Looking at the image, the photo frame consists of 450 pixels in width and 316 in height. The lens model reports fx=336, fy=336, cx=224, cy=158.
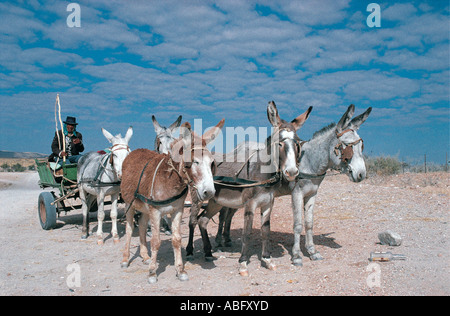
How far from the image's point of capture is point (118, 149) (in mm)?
7848

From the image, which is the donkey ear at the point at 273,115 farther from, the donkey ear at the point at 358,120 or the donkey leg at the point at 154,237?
the donkey leg at the point at 154,237

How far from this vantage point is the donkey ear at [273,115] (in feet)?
19.2

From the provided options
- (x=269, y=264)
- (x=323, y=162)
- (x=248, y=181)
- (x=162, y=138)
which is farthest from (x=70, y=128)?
(x=323, y=162)

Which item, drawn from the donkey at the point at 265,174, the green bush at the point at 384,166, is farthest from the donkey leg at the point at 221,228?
the green bush at the point at 384,166

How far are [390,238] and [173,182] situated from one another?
4.86m

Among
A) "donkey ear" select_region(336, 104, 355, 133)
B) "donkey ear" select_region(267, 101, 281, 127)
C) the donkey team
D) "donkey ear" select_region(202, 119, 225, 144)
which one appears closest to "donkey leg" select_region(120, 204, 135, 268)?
the donkey team

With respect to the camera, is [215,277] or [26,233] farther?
[26,233]

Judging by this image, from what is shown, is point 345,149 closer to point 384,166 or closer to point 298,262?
point 298,262

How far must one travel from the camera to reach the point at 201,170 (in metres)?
4.90

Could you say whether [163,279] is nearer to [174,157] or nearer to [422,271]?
[174,157]

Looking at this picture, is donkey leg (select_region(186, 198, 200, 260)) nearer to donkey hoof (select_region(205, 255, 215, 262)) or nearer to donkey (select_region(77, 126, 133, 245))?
A: donkey hoof (select_region(205, 255, 215, 262))
